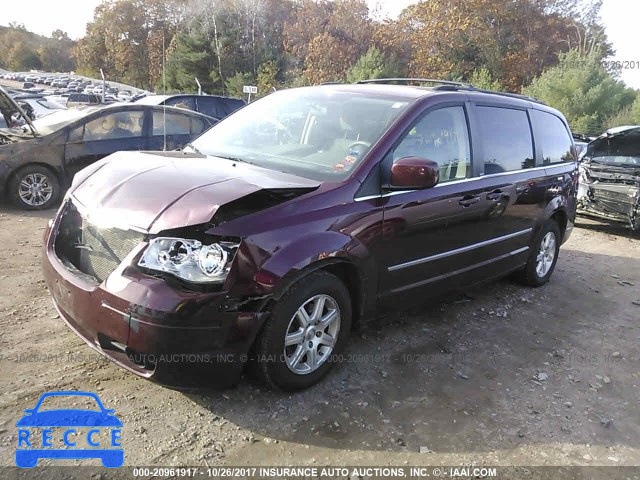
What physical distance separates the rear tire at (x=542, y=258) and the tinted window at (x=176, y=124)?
19.1ft

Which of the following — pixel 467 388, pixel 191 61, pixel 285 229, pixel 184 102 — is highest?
pixel 191 61

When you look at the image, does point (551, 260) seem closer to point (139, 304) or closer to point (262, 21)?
point (139, 304)

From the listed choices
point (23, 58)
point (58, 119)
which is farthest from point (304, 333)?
point (23, 58)

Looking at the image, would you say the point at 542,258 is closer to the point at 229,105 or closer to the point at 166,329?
the point at 166,329

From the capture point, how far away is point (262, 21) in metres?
44.6

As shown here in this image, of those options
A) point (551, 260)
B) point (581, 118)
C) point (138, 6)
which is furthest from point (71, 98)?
point (138, 6)

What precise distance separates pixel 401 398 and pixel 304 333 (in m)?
0.79

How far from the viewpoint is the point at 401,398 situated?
325 centimetres

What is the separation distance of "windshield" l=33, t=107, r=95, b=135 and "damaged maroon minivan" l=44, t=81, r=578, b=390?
4.53 meters

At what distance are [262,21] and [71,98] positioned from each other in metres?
23.4

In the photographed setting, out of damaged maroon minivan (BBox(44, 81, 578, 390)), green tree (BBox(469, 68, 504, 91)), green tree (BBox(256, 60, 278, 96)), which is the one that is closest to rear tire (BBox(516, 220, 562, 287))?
damaged maroon minivan (BBox(44, 81, 578, 390))

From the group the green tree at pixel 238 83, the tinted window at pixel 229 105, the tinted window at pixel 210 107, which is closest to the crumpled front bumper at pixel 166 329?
the tinted window at pixel 210 107

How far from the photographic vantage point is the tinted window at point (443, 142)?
A: 3586 mm

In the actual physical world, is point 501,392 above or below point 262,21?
below
